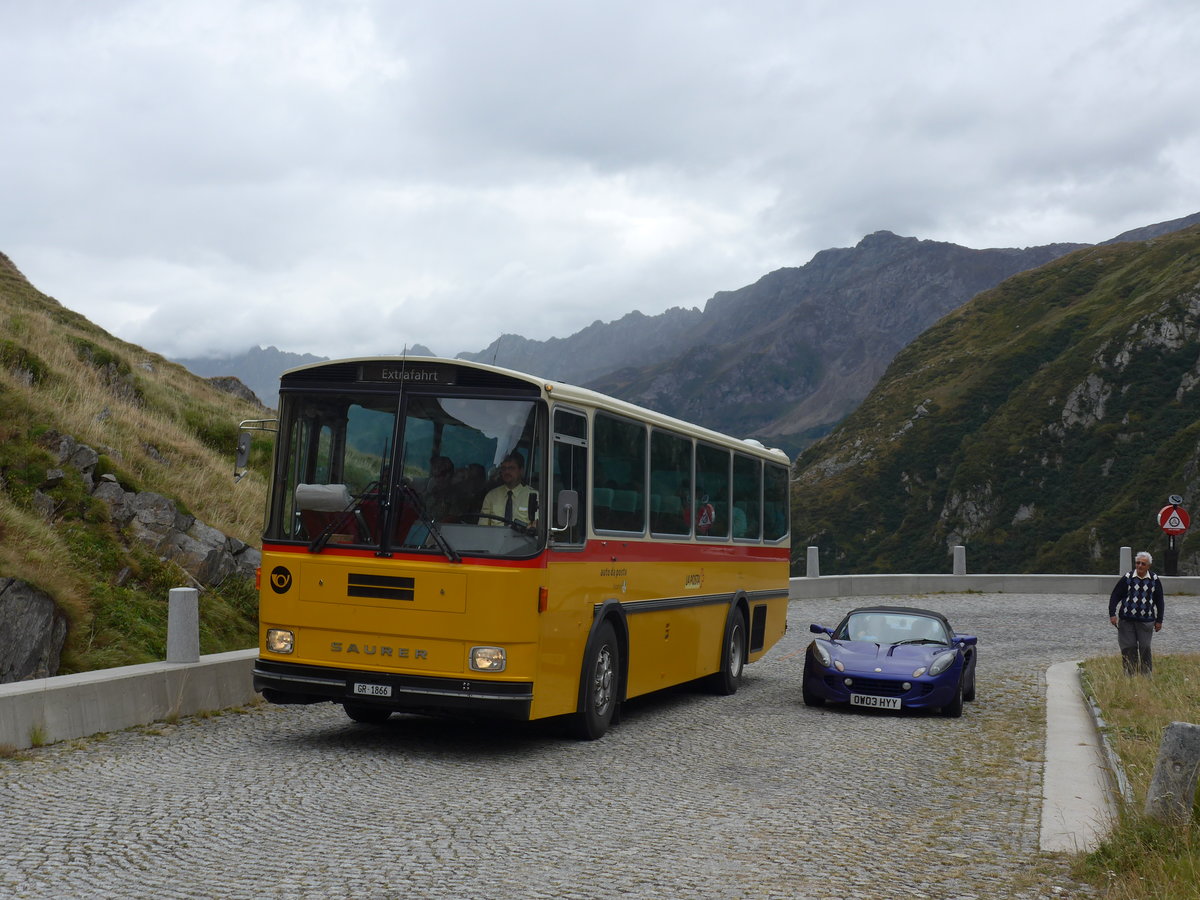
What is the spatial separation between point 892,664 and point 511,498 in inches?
Result: 226

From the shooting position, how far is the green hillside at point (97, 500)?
13.4 meters

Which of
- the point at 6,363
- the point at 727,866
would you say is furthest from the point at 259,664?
the point at 6,363

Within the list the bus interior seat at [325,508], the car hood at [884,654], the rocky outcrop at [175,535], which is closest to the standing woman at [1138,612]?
the car hood at [884,654]

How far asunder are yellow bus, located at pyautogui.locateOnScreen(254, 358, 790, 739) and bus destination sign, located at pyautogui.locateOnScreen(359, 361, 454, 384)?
0.6 inches

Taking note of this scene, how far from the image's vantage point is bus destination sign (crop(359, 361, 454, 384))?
9992 mm

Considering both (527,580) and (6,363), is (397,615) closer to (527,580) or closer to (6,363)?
(527,580)

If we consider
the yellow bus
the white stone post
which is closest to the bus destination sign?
the yellow bus

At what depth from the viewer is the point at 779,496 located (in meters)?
17.7

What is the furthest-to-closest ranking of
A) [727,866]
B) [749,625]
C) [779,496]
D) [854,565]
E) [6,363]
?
[854,565], [6,363], [779,496], [749,625], [727,866]

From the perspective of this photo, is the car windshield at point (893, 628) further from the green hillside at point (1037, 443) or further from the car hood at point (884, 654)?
the green hillside at point (1037, 443)

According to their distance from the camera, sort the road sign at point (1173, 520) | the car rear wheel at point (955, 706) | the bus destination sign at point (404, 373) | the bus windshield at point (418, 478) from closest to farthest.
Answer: the bus windshield at point (418, 478)
the bus destination sign at point (404, 373)
the car rear wheel at point (955, 706)
the road sign at point (1173, 520)

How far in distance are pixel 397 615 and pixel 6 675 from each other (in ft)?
15.0

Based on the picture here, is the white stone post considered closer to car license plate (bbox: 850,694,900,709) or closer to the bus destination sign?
car license plate (bbox: 850,694,900,709)

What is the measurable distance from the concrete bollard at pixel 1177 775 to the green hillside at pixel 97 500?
1003cm
